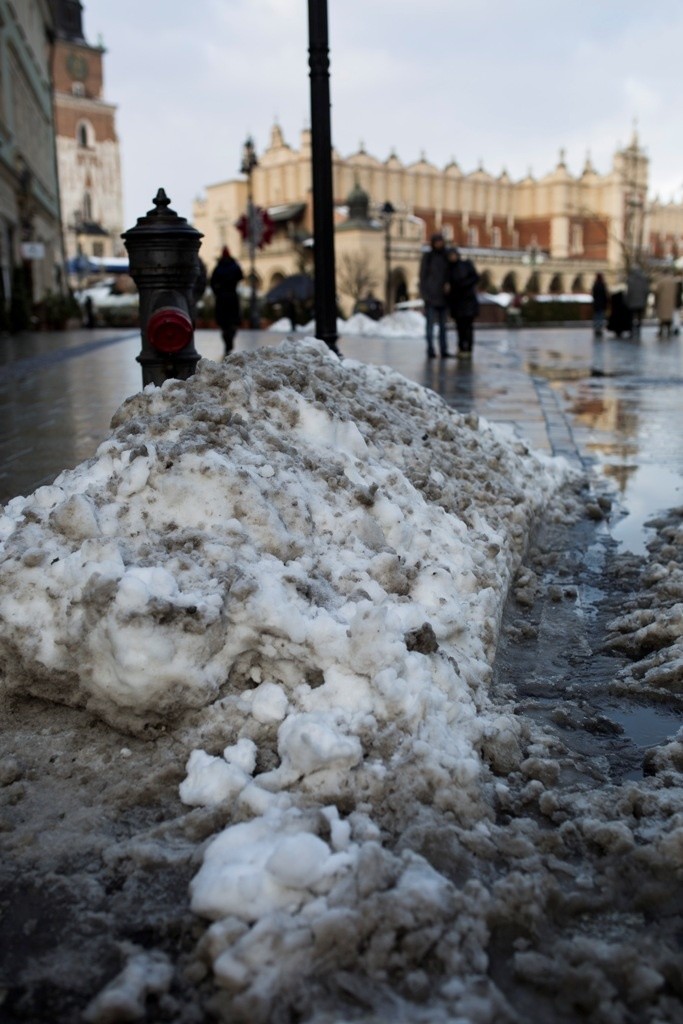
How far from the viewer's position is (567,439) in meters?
6.57

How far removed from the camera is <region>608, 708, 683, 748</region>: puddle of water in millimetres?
2418

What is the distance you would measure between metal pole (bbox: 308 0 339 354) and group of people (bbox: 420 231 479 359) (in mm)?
5838

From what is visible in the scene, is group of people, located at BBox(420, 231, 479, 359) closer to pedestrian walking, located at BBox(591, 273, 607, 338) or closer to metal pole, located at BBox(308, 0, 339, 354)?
metal pole, located at BBox(308, 0, 339, 354)

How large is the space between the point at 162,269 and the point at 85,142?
281 ft

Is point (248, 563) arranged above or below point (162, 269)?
below

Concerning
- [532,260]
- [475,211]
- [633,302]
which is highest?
[475,211]

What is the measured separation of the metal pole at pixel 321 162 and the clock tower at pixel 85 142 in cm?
7734

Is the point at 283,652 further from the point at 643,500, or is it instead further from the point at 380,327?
the point at 380,327

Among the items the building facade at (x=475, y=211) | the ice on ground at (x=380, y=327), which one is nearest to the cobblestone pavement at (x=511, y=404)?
the ice on ground at (x=380, y=327)

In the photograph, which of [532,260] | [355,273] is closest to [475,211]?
[532,260]

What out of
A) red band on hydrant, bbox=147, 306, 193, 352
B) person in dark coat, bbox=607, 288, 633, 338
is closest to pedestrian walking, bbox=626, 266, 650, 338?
person in dark coat, bbox=607, 288, 633, 338

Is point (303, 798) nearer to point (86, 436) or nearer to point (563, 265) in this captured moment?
point (86, 436)

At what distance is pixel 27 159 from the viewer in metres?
30.3

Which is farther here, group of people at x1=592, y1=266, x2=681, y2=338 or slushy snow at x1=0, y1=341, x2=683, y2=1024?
group of people at x1=592, y1=266, x2=681, y2=338
